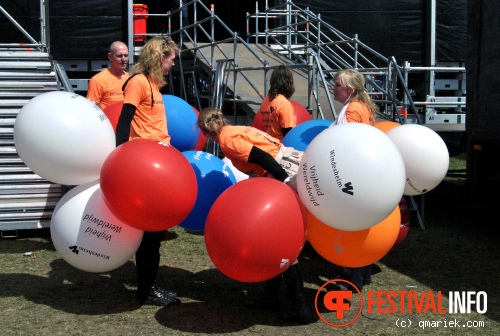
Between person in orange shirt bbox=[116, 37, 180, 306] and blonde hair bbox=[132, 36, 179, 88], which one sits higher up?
blonde hair bbox=[132, 36, 179, 88]

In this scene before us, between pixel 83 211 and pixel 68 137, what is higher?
pixel 68 137

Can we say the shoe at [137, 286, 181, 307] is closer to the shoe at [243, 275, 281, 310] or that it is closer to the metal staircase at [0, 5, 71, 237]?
the shoe at [243, 275, 281, 310]

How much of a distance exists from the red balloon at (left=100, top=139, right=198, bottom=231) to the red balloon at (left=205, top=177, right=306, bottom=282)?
0.85ft

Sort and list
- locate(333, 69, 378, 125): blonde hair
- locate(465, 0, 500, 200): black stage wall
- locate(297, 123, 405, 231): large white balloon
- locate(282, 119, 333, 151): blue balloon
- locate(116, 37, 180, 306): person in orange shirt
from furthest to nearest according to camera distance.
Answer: locate(465, 0, 500, 200): black stage wall, locate(282, 119, 333, 151): blue balloon, locate(333, 69, 378, 125): blonde hair, locate(116, 37, 180, 306): person in orange shirt, locate(297, 123, 405, 231): large white balloon

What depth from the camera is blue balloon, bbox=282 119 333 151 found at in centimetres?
615

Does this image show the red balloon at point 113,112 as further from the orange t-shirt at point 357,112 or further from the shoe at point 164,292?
the orange t-shirt at point 357,112

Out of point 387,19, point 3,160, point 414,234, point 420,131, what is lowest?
point 414,234

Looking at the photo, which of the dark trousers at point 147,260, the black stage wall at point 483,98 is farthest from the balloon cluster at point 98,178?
the black stage wall at point 483,98

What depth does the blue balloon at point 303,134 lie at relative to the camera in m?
6.15

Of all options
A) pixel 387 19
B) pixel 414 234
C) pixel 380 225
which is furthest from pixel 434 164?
pixel 387 19

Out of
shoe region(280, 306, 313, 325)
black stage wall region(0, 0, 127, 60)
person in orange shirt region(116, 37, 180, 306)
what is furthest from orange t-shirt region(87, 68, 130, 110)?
black stage wall region(0, 0, 127, 60)

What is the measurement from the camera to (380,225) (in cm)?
464

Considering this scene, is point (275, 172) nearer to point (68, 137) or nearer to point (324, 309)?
point (324, 309)

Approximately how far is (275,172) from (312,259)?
78.7 inches
